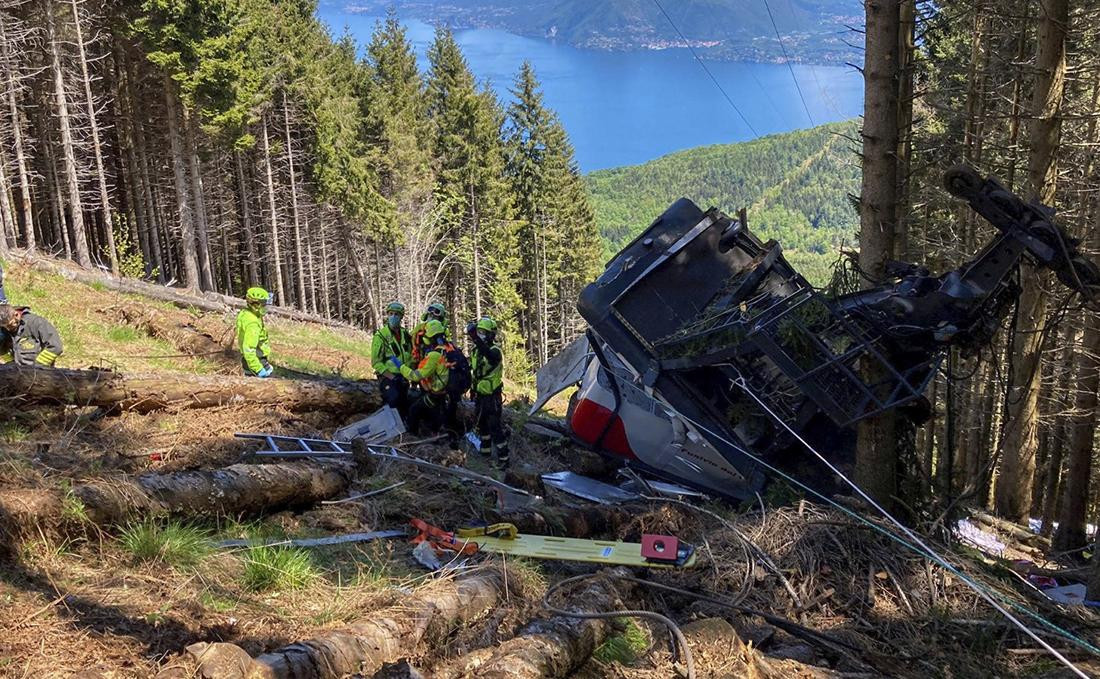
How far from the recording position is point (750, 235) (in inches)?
355

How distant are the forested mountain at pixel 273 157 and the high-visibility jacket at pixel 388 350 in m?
19.0

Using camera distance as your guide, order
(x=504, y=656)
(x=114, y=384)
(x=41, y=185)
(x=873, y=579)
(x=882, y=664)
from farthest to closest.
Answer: (x=41, y=185), (x=114, y=384), (x=873, y=579), (x=882, y=664), (x=504, y=656)

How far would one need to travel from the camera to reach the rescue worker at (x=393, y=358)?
984 cm

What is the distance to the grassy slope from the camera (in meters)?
12.3

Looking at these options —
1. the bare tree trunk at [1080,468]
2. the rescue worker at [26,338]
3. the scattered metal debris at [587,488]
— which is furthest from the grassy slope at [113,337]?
the bare tree trunk at [1080,468]

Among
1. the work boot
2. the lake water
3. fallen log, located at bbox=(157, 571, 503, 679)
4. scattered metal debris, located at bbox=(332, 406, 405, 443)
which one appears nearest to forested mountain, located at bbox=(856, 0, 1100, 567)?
fallen log, located at bbox=(157, 571, 503, 679)

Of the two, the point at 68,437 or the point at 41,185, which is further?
the point at 41,185

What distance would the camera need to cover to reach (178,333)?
1409 cm

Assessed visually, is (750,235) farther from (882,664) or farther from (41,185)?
(41,185)

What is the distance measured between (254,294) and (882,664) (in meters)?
7.44

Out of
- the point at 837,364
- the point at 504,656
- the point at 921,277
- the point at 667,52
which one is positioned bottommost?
the point at 504,656

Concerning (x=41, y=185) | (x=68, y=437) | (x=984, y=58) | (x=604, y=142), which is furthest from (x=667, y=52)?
(x=68, y=437)

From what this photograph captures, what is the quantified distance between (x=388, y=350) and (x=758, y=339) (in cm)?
492

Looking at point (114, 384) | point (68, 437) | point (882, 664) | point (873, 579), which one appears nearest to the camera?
point (882, 664)
